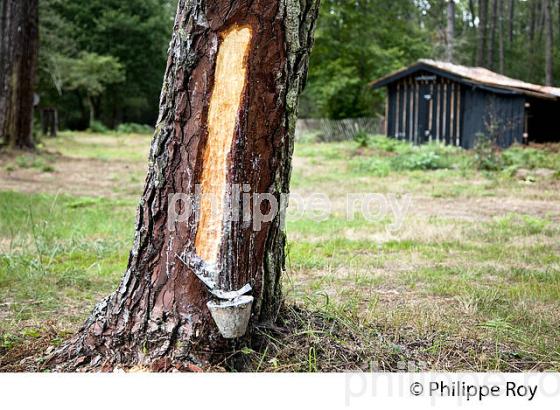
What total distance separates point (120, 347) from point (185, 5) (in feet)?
4.01

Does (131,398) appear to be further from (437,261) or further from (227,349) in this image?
(437,261)

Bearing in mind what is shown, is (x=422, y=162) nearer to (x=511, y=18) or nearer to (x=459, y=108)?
(x=459, y=108)

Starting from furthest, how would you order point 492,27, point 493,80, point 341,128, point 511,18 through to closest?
point 341,128 → point 493,80 → point 492,27 → point 511,18

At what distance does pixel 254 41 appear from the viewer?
2.25m

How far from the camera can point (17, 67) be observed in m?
12.9

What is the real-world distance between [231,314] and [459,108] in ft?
48.9

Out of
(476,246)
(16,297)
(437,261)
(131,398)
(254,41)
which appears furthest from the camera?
(476,246)

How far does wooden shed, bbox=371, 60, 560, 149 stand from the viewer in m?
8.77

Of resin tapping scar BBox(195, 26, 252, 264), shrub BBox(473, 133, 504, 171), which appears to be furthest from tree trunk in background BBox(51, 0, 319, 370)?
shrub BBox(473, 133, 504, 171)

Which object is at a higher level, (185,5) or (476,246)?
(185,5)

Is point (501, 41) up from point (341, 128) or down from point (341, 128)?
up

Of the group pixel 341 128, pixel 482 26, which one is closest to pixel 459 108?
pixel 482 26

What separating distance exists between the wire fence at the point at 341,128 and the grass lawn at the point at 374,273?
50.3 ft

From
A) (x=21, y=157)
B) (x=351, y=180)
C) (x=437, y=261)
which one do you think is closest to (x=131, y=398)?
(x=437, y=261)
